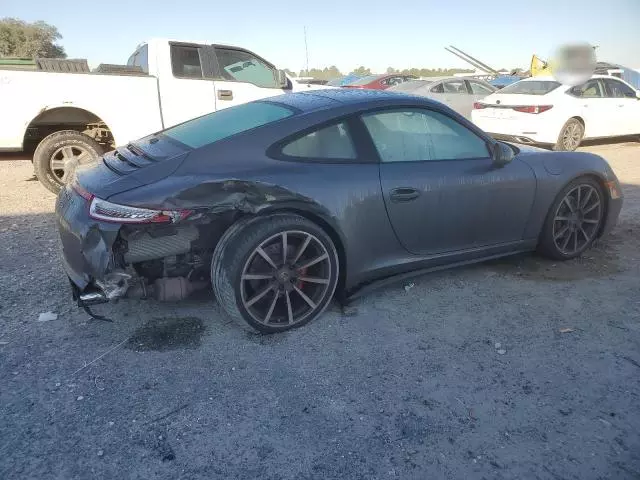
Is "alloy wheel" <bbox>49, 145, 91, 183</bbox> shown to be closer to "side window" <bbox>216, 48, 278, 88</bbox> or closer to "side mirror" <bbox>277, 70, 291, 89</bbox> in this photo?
"side window" <bbox>216, 48, 278, 88</bbox>

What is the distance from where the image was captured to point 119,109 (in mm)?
6449

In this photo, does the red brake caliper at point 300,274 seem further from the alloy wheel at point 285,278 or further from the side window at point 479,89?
the side window at point 479,89

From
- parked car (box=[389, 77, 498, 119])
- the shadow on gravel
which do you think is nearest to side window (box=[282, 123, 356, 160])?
the shadow on gravel

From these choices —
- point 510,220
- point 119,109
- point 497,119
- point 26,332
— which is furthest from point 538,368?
point 497,119

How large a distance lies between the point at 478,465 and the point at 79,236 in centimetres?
239


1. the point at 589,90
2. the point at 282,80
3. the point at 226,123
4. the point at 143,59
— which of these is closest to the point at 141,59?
the point at 143,59

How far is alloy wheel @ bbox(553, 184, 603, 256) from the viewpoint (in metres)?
4.23

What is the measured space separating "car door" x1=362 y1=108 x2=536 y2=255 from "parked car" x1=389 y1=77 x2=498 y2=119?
8.29 metres

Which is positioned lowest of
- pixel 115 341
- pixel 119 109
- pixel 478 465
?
pixel 478 465

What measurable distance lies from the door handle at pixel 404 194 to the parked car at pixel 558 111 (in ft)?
22.4

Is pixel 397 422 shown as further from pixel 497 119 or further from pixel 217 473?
pixel 497 119

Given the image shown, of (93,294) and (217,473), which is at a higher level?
(93,294)

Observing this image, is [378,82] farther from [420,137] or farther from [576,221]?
[420,137]

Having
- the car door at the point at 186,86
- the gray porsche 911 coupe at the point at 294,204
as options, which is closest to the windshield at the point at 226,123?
the gray porsche 911 coupe at the point at 294,204
